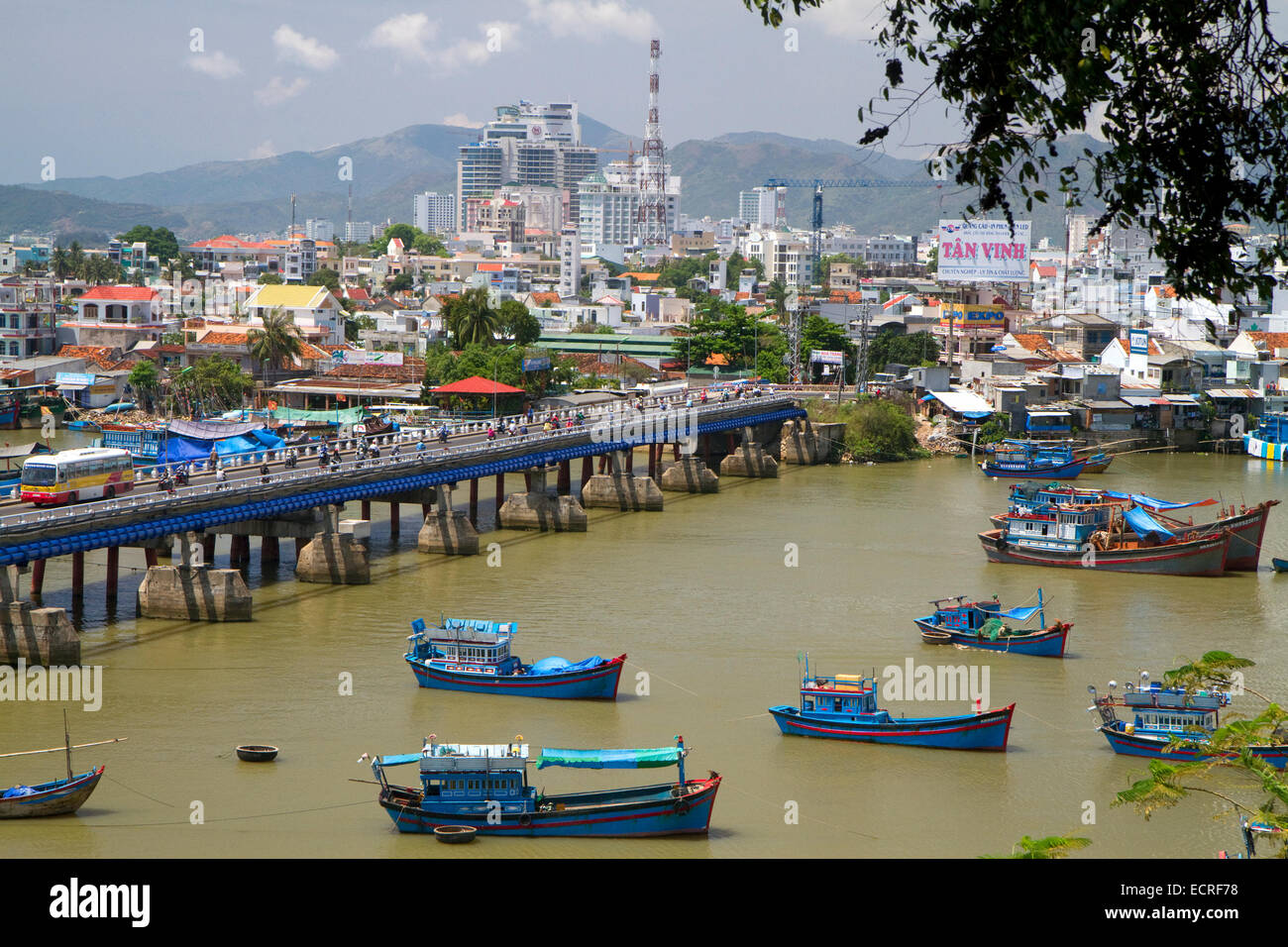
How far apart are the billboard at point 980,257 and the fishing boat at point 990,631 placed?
2235 inches

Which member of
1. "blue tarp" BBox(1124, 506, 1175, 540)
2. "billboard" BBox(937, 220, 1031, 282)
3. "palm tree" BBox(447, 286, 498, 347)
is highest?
"billboard" BBox(937, 220, 1031, 282)

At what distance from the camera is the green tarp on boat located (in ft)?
67.5

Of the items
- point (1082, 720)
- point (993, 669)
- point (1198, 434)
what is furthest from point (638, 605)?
point (1198, 434)

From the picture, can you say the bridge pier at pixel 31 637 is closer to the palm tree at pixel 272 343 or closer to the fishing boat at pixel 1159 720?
the fishing boat at pixel 1159 720

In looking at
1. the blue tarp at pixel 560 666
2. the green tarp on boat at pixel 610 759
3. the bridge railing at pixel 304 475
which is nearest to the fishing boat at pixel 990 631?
the blue tarp at pixel 560 666

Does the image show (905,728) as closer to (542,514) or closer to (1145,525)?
(1145,525)

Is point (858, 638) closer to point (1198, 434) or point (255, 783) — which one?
point (255, 783)

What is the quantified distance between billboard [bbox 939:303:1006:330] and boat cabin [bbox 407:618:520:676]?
69.5m

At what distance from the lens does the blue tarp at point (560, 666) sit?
2647 centimetres

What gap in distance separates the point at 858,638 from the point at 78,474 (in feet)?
54.2

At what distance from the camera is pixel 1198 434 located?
71.3m

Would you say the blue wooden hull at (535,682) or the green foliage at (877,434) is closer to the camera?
the blue wooden hull at (535,682)

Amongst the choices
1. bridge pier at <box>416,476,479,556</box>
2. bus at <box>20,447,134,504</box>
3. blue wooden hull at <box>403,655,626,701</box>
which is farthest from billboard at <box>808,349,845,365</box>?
blue wooden hull at <box>403,655,626,701</box>

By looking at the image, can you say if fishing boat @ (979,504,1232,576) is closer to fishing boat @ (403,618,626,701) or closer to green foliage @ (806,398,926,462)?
fishing boat @ (403,618,626,701)
